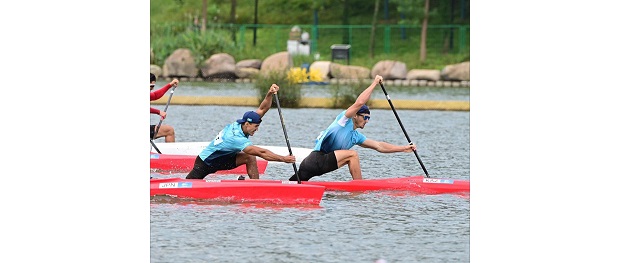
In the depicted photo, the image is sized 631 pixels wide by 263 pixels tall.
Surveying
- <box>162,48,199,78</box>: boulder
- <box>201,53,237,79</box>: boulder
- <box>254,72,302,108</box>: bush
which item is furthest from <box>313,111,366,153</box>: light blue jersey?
<box>162,48,199,78</box>: boulder

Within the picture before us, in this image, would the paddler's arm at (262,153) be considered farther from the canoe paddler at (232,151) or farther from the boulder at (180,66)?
the boulder at (180,66)

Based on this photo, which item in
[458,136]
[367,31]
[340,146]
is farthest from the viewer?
[367,31]

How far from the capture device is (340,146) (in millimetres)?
12766

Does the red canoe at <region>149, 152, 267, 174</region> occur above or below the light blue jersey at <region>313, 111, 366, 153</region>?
below

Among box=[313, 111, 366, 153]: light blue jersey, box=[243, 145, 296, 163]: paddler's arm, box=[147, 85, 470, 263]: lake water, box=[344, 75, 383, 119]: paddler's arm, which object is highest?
box=[344, 75, 383, 119]: paddler's arm

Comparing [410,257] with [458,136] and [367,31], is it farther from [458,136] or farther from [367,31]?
[367,31]

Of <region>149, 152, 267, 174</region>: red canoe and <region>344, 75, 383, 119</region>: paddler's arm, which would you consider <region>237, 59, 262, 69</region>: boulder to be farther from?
<region>344, 75, 383, 119</region>: paddler's arm

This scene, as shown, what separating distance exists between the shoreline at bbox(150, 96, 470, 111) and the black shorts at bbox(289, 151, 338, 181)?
1075 cm

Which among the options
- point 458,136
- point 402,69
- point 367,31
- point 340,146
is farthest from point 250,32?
point 340,146

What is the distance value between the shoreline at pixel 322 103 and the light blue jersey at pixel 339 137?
10.8 metres

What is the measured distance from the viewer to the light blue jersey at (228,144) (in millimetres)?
12414

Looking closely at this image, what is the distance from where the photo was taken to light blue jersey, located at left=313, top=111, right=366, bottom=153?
12.7m

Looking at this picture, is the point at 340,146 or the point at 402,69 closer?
the point at 340,146
